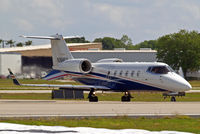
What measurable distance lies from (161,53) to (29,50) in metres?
28.7

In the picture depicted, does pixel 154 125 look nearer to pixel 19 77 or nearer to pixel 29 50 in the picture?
pixel 19 77

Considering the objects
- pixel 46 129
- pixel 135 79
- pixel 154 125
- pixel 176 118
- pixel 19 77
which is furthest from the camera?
pixel 19 77

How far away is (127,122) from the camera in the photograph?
25.4 m

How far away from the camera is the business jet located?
45031 mm

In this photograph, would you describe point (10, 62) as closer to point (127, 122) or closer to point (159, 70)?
point (159, 70)

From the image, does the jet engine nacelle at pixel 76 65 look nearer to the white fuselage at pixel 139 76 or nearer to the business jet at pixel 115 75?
the business jet at pixel 115 75

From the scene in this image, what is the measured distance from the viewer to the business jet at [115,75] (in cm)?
4503

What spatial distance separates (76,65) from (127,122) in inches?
924

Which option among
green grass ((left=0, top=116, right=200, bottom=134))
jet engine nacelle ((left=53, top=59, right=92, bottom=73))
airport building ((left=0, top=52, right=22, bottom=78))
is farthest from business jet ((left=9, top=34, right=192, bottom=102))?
airport building ((left=0, top=52, right=22, bottom=78))

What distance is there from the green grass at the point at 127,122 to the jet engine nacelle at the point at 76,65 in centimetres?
2179

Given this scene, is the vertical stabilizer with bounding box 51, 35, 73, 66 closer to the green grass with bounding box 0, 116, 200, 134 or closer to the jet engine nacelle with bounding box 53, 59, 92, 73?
the jet engine nacelle with bounding box 53, 59, 92, 73

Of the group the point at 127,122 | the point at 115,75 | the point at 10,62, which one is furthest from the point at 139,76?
the point at 10,62

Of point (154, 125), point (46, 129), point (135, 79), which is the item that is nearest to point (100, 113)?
point (154, 125)

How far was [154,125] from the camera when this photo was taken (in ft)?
80.0
